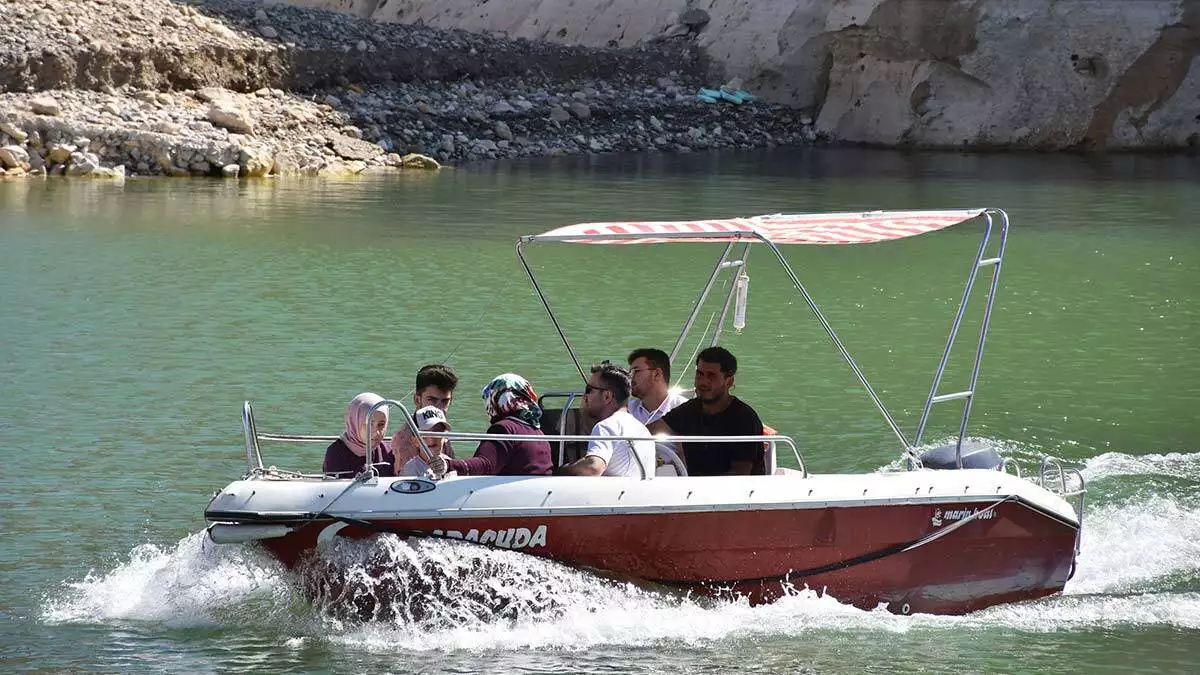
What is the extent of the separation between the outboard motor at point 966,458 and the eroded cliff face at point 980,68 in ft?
108

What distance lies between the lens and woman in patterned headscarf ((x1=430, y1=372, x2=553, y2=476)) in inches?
299

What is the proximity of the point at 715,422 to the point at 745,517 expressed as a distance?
0.87 metres

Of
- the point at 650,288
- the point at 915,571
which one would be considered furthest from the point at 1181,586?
the point at 650,288

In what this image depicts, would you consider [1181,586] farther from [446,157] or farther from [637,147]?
[637,147]

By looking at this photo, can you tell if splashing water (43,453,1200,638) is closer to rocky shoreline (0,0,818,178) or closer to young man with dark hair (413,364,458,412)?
young man with dark hair (413,364,458,412)

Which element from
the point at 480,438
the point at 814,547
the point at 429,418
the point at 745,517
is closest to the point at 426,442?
the point at 429,418

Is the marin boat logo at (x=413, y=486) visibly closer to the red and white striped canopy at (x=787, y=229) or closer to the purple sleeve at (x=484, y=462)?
the purple sleeve at (x=484, y=462)

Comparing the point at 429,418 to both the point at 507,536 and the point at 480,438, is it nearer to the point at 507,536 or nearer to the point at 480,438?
the point at 480,438

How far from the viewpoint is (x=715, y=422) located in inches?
329

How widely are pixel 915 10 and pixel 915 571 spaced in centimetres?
3382

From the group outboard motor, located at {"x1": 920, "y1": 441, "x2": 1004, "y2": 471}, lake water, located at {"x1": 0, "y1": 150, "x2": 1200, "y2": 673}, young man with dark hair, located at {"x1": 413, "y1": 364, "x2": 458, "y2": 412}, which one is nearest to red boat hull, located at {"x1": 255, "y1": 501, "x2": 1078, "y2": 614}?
lake water, located at {"x1": 0, "y1": 150, "x2": 1200, "y2": 673}

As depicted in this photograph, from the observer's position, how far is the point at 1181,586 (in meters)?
8.76

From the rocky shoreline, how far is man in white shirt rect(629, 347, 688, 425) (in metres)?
22.4

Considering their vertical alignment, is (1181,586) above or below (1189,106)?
below
